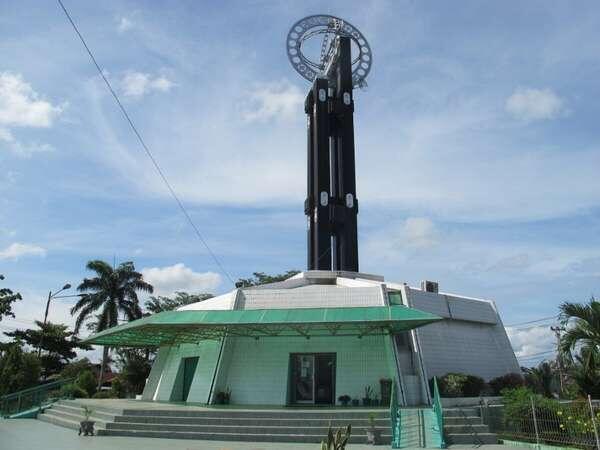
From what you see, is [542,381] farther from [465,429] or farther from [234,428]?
[234,428]

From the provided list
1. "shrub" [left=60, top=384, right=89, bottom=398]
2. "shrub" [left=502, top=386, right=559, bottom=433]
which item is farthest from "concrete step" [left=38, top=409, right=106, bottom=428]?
"shrub" [left=502, top=386, right=559, bottom=433]

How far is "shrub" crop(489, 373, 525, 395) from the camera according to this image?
852 inches


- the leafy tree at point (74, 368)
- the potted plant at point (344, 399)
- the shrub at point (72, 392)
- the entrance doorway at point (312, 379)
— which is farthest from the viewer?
the leafy tree at point (74, 368)

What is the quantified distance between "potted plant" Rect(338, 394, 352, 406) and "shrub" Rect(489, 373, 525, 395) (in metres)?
6.36

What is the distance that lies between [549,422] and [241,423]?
8728 millimetres

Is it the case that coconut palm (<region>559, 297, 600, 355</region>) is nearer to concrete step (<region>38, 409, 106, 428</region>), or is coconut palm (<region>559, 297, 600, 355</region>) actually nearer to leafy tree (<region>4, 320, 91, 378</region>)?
concrete step (<region>38, 409, 106, 428</region>)

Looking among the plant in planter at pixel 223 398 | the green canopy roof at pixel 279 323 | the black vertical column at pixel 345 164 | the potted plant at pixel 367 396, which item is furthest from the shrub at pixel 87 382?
the potted plant at pixel 367 396

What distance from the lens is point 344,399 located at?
1952cm

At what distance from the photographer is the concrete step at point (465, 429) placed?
15.2m

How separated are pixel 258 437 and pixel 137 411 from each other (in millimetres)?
4540

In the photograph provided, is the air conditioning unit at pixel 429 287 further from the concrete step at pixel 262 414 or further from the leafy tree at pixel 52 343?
the leafy tree at pixel 52 343

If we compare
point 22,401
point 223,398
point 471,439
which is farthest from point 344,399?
point 22,401

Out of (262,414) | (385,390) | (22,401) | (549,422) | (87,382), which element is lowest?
(549,422)

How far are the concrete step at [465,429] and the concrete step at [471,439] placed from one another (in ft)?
0.44
